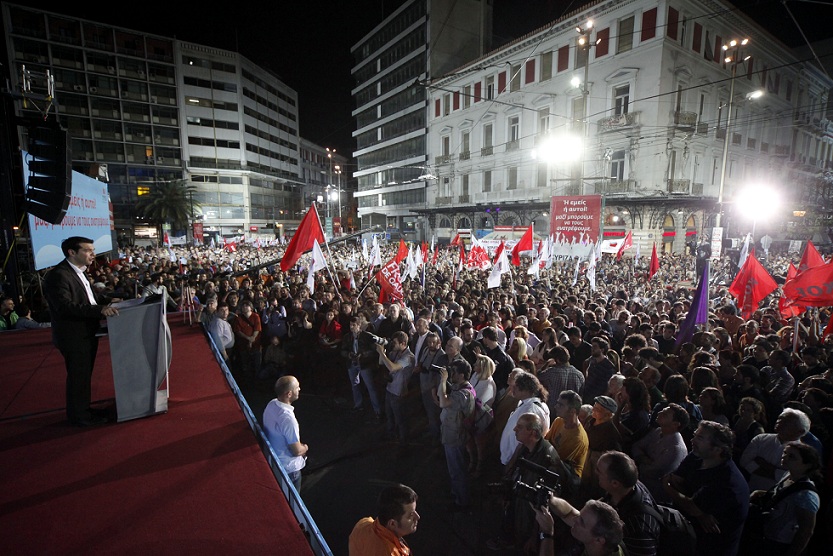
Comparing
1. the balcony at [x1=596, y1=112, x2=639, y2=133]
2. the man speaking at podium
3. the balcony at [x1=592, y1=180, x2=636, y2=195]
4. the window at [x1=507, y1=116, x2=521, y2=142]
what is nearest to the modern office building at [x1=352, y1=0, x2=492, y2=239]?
the window at [x1=507, y1=116, x2=521, y2=142]

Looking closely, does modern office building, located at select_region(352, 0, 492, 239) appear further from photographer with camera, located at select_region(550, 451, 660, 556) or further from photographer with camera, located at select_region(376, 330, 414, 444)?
photographer with camera, located at select_region(550, 451, 660, 556)

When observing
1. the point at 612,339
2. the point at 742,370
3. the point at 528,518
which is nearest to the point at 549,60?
the point at 612,339

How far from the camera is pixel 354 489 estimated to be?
5.20 m

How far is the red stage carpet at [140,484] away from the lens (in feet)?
7.69

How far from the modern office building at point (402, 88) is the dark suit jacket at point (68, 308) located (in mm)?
42357

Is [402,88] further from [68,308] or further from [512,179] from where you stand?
[68,308]

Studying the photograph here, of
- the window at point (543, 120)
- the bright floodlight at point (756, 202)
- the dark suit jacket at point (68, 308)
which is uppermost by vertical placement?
the window at point (543, 120)

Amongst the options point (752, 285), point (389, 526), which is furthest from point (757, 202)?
point (389, 526)

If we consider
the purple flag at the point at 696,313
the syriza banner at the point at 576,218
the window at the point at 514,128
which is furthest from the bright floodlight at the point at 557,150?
the purple flag at the point at 696,313

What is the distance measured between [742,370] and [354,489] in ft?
16.1

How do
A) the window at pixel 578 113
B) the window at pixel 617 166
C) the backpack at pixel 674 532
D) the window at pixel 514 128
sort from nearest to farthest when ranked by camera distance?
1. the backpack at pixel 674 532
2. the window at pixel 617 166
3. the window at pixel 578 113
4. the window at pixel 514 128

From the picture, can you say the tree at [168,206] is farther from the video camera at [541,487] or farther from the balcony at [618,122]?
the video camera at [541,487]

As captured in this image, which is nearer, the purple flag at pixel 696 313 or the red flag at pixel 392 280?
the purple flag at pixel 696 313

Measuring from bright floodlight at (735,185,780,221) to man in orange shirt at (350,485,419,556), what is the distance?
136 feet
